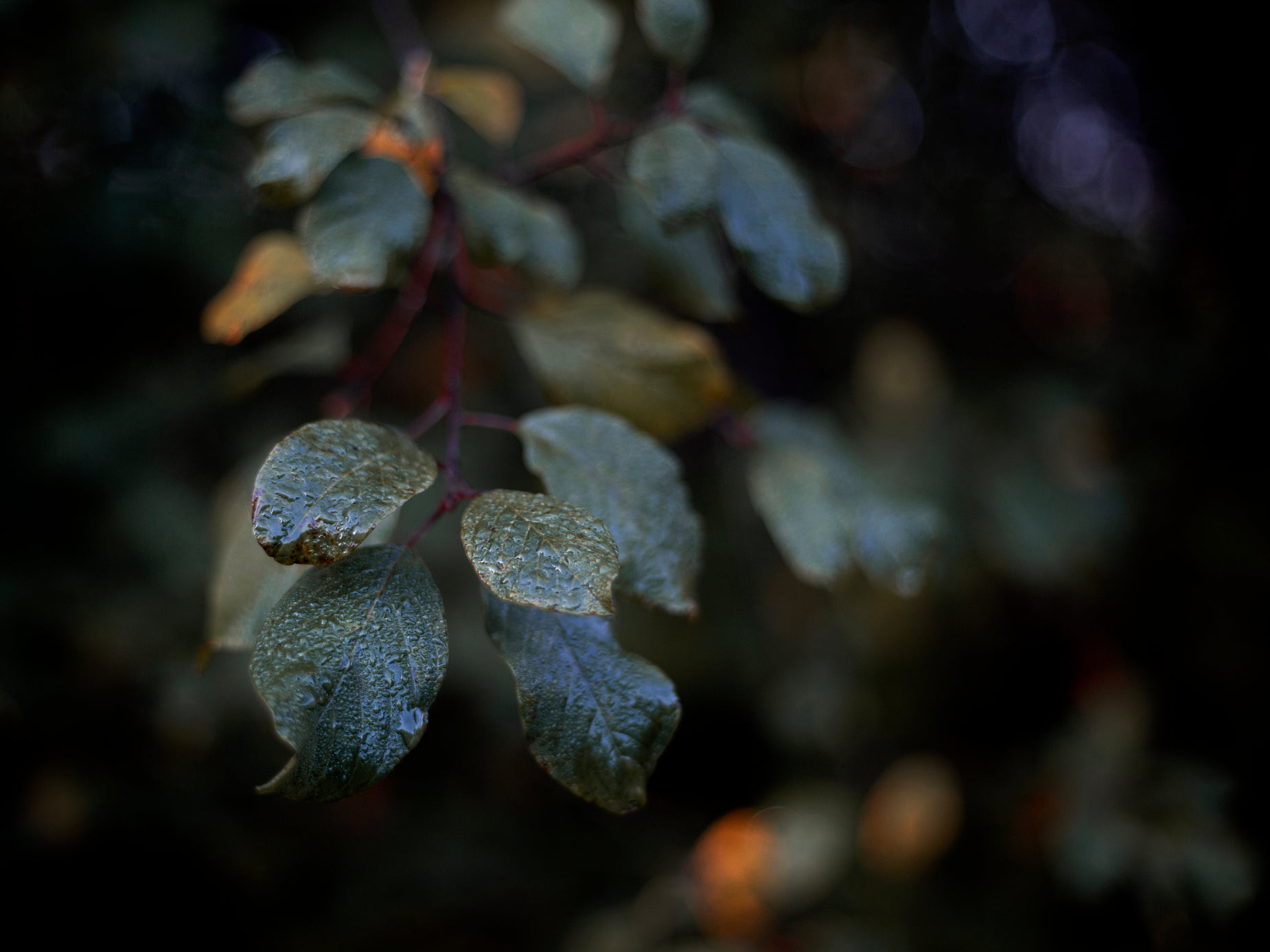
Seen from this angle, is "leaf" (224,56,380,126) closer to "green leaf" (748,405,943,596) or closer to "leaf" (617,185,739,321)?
"leaf" (617,185,739,321)

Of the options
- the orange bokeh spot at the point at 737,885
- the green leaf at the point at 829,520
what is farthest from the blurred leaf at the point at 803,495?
the orange bokeh spot at the point at 737,885

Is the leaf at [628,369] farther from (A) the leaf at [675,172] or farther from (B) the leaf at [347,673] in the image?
(B) the leaf at [347,673]

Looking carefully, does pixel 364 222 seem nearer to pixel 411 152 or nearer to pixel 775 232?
pixel 411 152

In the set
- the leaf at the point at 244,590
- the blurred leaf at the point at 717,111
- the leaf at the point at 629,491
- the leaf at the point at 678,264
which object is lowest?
the leaf at the point at 244,590

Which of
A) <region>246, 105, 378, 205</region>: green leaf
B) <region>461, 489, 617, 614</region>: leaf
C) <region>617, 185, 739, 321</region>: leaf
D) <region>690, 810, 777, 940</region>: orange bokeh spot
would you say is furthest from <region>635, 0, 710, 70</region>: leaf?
<region>690, 810, 777, 940</region>: orange bokeh spot

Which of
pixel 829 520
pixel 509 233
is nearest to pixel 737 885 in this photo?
pixel 829 520

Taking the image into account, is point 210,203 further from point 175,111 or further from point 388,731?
point 388,731

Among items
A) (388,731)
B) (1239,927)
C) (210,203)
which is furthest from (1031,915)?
(210,203)
